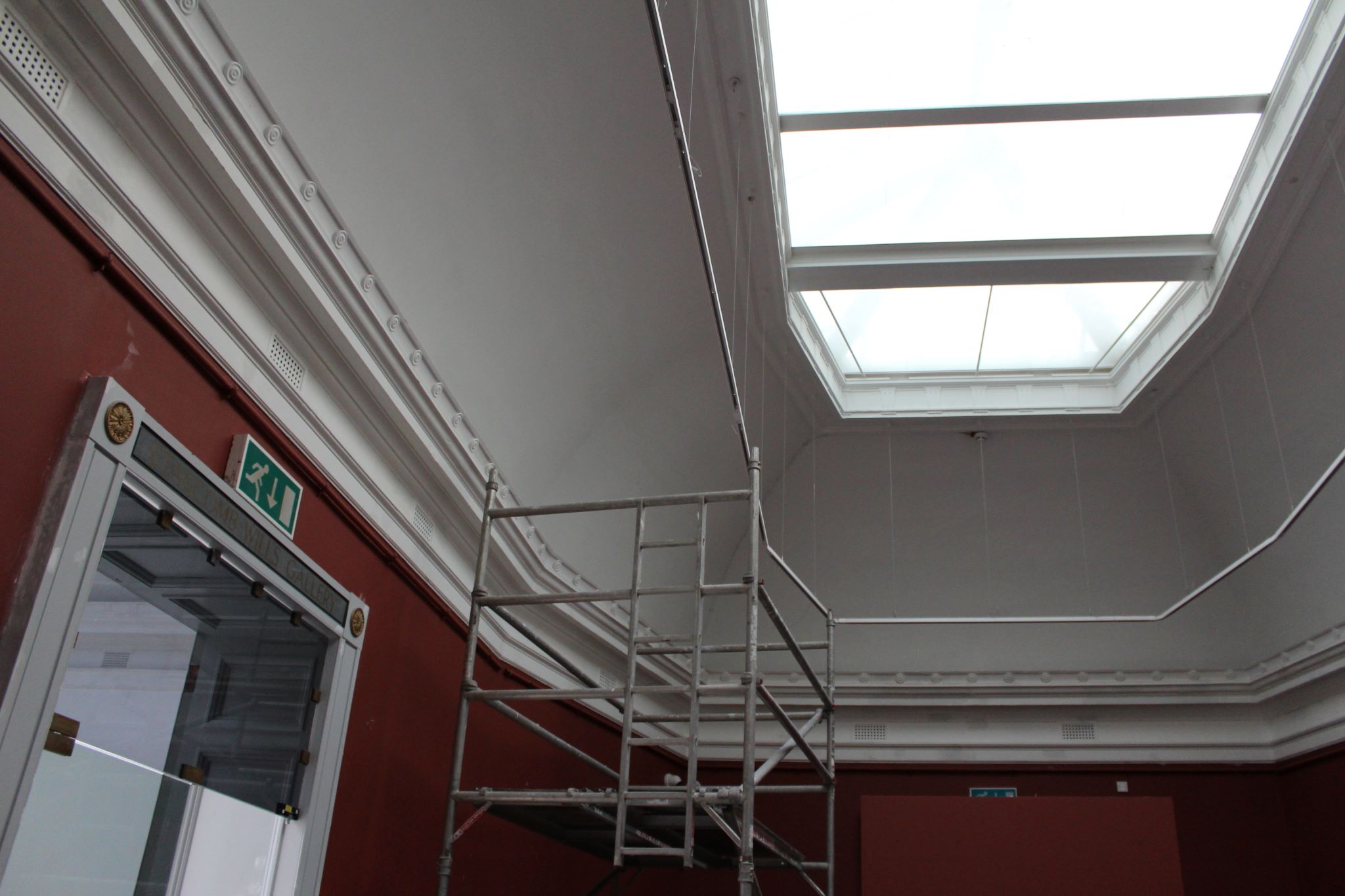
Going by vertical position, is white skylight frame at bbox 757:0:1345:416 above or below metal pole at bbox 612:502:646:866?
above

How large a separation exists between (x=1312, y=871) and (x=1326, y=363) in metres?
4.31

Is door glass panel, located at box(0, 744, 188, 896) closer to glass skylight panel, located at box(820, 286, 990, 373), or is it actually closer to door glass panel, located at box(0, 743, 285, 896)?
door glass panel, located at box(0, 743, 285, 896)

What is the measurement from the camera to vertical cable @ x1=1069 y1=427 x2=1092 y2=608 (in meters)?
10.9

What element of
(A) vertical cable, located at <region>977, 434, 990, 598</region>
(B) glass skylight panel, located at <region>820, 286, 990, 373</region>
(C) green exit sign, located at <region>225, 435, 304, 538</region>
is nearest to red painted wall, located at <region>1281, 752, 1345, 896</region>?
(A) vertical cable, located at <region>977, 434, 990, 598</region>

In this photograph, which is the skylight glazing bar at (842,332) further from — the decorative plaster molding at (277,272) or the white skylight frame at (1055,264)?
the decorative plaster molding at (277,272)

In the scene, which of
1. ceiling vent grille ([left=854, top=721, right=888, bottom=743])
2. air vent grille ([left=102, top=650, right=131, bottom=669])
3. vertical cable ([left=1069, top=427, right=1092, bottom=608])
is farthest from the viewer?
vertical cable ([left=1069, top=427, right=1092, bottom=608])

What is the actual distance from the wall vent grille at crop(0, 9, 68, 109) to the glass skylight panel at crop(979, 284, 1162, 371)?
7.71 m

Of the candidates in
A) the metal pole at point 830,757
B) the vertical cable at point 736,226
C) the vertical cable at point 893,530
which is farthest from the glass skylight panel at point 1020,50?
the vertical cable at point 893,530

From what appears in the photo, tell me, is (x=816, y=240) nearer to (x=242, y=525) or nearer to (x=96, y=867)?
(x=242, y=525)

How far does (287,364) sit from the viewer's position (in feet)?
15.5

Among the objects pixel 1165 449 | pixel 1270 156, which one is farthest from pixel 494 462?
pixel 1165 449

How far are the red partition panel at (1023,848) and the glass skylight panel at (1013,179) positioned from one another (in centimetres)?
498

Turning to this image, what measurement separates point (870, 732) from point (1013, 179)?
538 cm

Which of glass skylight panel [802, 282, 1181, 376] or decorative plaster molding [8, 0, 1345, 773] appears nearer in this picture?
decorative plaster molding [8, 0, 1345, 773]
